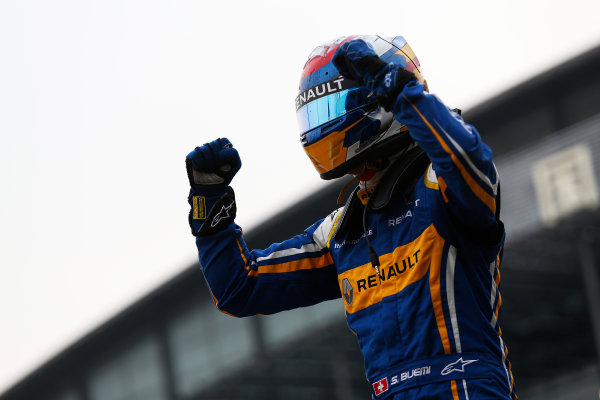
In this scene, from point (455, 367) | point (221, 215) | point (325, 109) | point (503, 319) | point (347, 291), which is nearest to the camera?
point (455, 367)

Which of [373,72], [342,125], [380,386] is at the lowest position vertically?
[380,386]

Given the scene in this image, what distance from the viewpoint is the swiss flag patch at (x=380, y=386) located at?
12.3 feet

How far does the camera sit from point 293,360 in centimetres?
2827

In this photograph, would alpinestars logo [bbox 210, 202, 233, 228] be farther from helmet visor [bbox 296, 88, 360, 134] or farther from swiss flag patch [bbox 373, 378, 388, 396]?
swiss flag patch [bbox 373, 378, 388, 396]

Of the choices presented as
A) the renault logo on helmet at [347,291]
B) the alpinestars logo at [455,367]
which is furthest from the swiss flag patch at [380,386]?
the renault logo on helmet at [347,291]

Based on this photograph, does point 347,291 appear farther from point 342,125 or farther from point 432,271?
point 342,125

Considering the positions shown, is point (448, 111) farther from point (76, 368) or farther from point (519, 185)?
point (76, 368)

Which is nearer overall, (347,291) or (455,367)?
(455,367)

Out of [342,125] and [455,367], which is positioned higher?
[342,125]

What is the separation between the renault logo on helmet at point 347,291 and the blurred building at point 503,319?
18470 mm

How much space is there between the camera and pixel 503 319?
90.5 feet

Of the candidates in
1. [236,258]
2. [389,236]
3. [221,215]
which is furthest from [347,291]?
[221,215]

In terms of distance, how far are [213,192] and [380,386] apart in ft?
3.95

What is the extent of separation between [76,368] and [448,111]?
105 ft
